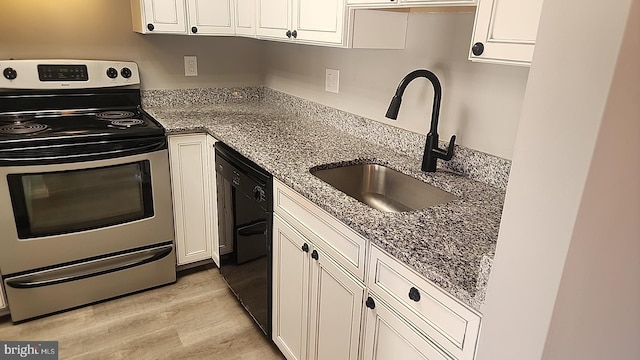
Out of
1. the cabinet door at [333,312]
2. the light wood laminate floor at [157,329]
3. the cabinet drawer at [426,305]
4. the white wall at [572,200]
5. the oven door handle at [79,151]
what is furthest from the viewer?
the light wood laminate floor at [157,329]

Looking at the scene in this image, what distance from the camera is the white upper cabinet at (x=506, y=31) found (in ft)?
3.48

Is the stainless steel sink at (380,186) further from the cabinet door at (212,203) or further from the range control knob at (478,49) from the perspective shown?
the cabinet door at (212,203)

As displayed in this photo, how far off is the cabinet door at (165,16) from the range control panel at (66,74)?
1.13 feet

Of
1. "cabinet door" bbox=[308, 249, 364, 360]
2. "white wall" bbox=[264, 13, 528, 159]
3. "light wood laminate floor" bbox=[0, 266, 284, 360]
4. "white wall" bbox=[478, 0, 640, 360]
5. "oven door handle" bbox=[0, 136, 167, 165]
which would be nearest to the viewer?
"white wall" bbox=[478, 0, 640, 360]

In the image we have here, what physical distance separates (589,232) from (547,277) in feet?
0.32

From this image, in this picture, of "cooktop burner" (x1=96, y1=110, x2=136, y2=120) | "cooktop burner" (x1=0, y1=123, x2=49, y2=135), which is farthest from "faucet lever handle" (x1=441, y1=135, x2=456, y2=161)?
"cooktop burner" (x1=0, y1=123, x2=49, y2=135)

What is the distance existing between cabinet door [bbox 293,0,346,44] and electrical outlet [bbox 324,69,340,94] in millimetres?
420

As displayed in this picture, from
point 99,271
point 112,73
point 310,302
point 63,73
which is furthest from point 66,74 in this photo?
point 310,302

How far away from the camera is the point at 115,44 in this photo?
2518 mm

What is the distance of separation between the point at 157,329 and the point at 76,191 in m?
0.77

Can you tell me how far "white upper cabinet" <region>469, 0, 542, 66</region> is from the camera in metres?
1.06

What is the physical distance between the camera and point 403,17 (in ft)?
6.07

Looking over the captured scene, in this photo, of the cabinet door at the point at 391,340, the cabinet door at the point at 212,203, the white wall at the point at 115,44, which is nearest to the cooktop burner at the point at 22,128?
the white wall at the point at 115,44

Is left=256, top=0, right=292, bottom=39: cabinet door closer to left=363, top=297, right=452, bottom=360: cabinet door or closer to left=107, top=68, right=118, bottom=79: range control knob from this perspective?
left=107, top=68, right=118, bottom=79: range control knob
